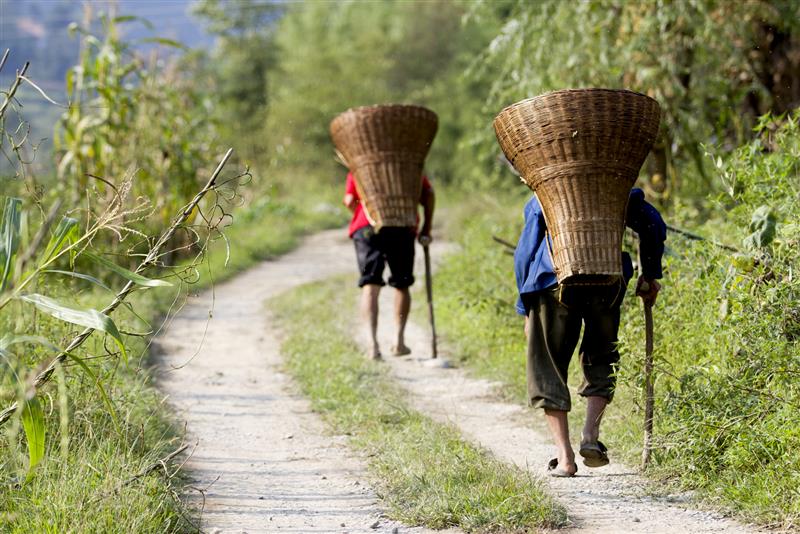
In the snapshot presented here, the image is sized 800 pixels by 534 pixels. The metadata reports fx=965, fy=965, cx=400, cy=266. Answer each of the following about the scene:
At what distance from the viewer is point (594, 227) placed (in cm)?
464

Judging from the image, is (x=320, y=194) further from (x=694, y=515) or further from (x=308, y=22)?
(x=694, y=515)

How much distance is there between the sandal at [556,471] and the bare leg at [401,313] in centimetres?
335

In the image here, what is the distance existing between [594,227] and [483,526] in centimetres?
150

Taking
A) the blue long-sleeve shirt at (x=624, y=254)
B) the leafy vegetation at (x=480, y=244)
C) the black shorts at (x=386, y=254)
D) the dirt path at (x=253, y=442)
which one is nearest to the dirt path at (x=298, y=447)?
the dirt path at (x=253, y=442)

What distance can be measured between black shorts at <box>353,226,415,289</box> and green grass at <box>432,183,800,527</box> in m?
2.18

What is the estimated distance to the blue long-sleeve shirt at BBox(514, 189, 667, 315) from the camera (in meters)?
4.95

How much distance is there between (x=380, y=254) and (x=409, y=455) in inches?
129

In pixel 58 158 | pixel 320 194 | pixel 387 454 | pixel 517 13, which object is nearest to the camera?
pixel 387 454

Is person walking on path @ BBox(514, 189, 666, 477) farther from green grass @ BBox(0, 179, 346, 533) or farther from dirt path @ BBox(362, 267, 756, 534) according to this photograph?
green grass @ BBox(0, 179, 346, 533)

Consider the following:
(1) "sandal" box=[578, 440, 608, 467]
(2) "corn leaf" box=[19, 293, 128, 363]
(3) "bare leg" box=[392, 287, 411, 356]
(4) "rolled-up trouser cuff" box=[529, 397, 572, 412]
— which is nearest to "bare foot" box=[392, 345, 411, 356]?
(3) "bare leg" box=[392, 287, 411, 356]

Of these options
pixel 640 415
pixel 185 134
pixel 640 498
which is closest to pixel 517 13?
pixel 185 134

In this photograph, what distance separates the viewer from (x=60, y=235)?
12.4ft

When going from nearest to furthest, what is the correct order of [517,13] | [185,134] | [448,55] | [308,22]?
[517,13], [185,134], [448,55], [308,22]

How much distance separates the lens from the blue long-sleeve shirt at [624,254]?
495 cm
